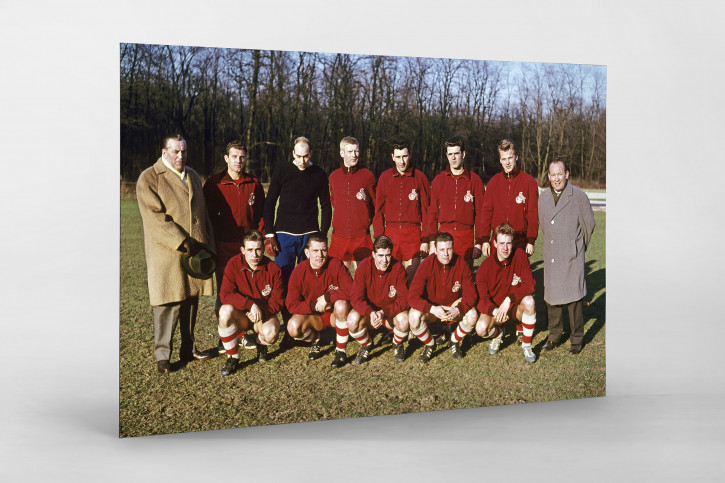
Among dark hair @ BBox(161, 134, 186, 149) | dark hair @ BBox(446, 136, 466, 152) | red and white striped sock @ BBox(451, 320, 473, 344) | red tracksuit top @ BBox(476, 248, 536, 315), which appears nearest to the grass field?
red and white striped sock @ BBox(451, 320, 473, 344)

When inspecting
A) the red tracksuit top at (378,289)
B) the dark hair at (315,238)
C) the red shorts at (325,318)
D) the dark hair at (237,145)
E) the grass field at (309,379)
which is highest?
the dark hair at (237,145)

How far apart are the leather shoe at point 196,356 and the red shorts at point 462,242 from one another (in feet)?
7.20

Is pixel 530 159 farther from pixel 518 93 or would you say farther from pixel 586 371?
pixel 586 371

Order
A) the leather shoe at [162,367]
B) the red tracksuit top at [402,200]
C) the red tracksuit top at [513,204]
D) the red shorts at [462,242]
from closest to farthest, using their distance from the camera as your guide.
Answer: the leather shoe at [162,367]
the red tracksuit top at [402,200]
the red shorts at [462,242]
the red tracksuit top at [513,204]

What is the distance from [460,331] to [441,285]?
1.47ft

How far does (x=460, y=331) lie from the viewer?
7777 mm

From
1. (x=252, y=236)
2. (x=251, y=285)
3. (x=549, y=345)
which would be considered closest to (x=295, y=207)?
(x=252, y=236)

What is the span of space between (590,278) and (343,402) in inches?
106

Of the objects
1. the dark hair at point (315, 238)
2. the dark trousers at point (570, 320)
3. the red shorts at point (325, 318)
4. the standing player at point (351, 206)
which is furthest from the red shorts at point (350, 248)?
the dark trousers at point (570, 320)

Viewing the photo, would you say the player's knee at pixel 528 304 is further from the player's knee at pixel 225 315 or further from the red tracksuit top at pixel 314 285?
the player's knee at pixel 225 315

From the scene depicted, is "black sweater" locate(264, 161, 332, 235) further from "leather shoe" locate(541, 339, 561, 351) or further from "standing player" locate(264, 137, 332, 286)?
"leather shoe" locate(541, 339, 561, 351)

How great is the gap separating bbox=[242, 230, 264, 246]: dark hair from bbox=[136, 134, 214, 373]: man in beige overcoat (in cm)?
25

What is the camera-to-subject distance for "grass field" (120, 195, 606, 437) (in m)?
6.88

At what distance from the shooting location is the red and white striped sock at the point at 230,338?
7156 millimetres
